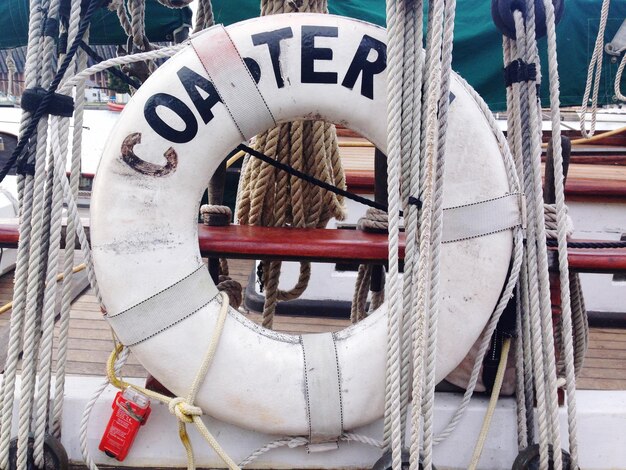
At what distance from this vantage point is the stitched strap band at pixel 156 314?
1.01m

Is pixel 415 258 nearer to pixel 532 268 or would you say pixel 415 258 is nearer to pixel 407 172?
pixel 407 172

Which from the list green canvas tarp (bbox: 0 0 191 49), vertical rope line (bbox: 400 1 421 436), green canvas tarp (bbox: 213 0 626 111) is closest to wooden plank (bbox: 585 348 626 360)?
vertical rope line (bbox: 400 1 421 436)

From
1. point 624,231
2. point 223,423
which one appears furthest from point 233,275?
point 624,231

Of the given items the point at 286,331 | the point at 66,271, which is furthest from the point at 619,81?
the point at 66,271

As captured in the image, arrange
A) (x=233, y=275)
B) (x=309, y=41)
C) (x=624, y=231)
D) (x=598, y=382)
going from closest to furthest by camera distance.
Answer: (x=309, y=41) → (x=598, y=382) → (x=624, y=231) → (x=233, y=275)

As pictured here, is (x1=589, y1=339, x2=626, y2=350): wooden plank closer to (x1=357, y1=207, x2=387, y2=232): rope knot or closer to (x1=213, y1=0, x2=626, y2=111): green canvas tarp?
(x1=357, y1=207, x2=387, y2=232): rope knot

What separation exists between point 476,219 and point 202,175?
1.72ft

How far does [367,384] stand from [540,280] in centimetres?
39

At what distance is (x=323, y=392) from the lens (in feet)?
3.31

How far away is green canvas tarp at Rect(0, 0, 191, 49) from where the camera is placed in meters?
2.75

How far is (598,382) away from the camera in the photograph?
5.29 ft

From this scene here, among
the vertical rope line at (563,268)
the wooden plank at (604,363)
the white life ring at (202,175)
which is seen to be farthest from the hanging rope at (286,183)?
the wooden plank at (604,363)

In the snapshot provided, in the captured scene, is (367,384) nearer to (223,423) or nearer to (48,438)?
(223,423)

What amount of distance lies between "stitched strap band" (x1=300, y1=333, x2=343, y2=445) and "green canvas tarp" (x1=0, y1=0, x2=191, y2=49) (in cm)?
230
